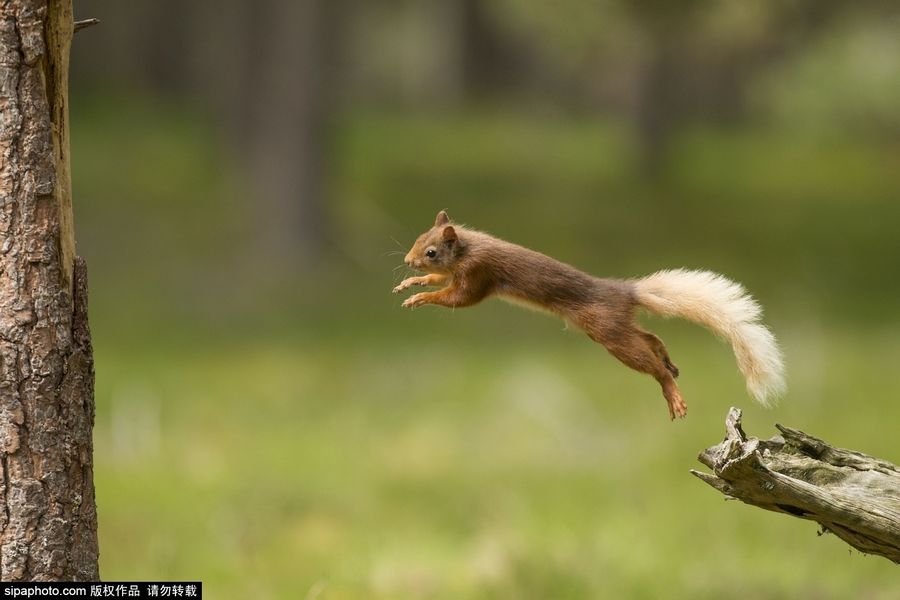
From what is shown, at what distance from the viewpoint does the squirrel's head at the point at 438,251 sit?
11.9ft

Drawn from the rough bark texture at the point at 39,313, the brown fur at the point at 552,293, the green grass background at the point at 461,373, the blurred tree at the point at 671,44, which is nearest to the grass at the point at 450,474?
the green grass background at the point at 461,373

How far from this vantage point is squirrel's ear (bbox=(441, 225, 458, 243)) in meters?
3.58

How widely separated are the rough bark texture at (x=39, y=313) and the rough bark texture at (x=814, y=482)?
6.69 ft

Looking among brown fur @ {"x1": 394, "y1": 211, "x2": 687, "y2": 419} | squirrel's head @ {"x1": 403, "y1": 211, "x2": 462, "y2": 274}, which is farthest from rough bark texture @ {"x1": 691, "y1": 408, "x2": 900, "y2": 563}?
squirrel's head @ {"x1": 403, "y1": 211, "x2": 462, "y2": 274}

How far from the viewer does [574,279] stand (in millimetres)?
3551

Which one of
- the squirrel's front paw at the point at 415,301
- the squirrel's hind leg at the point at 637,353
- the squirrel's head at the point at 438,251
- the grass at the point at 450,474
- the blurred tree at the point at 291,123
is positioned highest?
the blurred tree at the point at 291,123

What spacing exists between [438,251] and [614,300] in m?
0.54

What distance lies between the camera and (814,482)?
162 inches

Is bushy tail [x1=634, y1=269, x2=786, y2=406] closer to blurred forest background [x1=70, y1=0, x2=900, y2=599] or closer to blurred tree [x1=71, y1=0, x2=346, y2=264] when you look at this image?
blurred forest background [x1=70, y1=0, x2=900, y2=599]

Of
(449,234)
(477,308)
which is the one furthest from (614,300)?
(477,308)

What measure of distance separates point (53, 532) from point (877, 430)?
8189mm

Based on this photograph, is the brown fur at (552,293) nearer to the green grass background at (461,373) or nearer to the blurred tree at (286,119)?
the green grass background at (461,373)

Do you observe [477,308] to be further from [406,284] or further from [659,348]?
[406,284]

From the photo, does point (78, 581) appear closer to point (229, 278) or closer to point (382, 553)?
point (382, 553)
